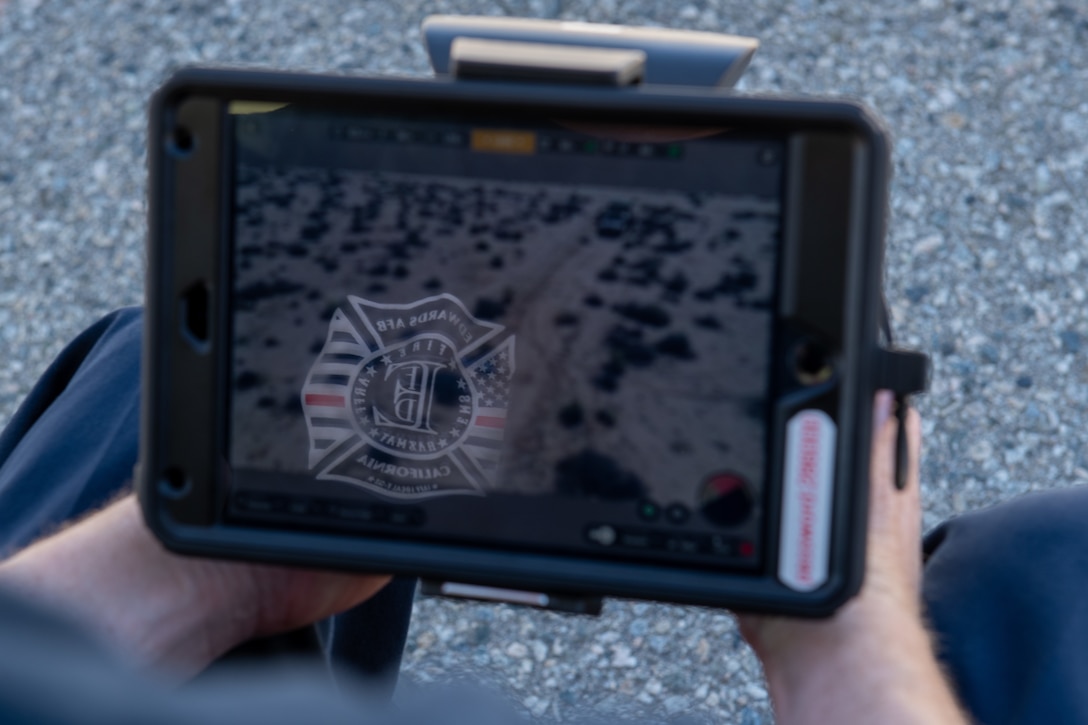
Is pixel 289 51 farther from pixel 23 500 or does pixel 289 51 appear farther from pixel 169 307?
pixel 169 307

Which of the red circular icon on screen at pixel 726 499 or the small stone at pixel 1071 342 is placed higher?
the red circular icon on screen at pixel 726 499

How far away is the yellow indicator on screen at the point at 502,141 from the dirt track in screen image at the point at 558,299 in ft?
0.08

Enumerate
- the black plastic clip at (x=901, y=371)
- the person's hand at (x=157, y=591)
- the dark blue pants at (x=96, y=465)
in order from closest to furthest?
the black plastic clip at (x=901, y=371)
the person's hand at (x=157, y=591)
the dark blue pants at (x=96, y=465)

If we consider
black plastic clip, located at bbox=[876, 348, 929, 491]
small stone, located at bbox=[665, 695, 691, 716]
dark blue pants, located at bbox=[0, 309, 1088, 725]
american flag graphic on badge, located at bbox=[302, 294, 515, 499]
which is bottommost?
small stone, located at bbox=[665, 695, 691, 716]

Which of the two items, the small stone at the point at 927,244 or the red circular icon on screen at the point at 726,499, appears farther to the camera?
the small stone at the point at 927,244

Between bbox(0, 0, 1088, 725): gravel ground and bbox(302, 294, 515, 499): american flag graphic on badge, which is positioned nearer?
bbox(302, 294, 515, 499): american flag graphic on badge

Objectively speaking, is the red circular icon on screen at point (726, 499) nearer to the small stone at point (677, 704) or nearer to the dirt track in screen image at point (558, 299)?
the dirt track in screen image at point (558, 299)

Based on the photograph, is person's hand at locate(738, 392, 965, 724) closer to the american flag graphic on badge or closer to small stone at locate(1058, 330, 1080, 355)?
the american flag graphic on badge

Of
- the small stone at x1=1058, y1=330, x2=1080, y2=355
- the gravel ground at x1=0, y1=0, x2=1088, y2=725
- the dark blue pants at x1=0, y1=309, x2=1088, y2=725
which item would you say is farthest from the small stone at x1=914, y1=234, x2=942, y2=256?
the dark blue pants at x1=0, y1=309, x2=1088, y2=725

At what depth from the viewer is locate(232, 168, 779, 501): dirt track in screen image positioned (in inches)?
30.6

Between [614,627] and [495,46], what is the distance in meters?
0.96

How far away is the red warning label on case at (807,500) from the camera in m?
0.76

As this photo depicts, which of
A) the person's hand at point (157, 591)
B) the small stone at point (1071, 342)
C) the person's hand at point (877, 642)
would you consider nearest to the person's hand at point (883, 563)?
the person's hand at point (877, 642)

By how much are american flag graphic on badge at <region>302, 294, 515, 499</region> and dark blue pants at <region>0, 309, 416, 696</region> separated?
0.77 ft
